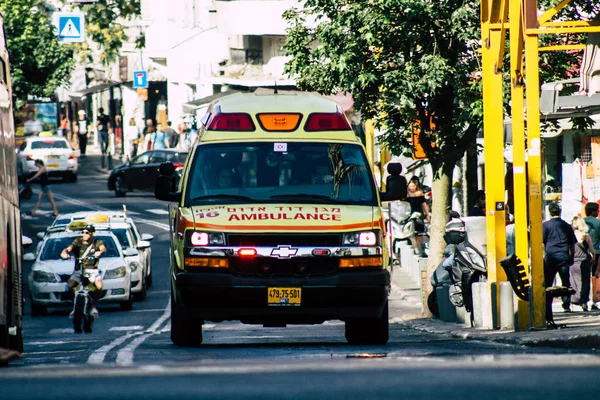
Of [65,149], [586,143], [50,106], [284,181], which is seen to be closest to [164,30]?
[50,106]

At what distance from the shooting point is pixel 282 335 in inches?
791

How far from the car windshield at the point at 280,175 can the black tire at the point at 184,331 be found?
1306 mm

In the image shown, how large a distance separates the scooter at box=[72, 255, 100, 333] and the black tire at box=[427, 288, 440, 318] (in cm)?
501

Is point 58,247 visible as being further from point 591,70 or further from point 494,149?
point 591,70

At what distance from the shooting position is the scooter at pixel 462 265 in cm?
2072

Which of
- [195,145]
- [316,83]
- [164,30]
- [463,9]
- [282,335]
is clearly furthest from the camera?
[164,30]

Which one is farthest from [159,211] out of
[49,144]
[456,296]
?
[456,296]

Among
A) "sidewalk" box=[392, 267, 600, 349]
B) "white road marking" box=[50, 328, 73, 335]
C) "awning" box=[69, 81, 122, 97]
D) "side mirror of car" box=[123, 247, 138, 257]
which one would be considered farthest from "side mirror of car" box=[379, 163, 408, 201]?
"awning" box=[69, 81, 122, 97]

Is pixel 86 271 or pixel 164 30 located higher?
pixel 164 30

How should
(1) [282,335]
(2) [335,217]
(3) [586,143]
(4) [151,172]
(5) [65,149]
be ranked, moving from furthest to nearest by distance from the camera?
(5) [65,149], (4) [151,172], (3) [586,143], (1) [282,335], (2) [335,217]

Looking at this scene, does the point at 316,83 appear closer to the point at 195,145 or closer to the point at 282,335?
the point at 282,335

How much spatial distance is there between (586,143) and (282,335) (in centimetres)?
865

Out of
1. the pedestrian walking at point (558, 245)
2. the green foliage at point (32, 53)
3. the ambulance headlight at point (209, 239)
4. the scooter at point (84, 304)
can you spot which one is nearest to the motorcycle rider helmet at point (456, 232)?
the pedestrian walking at point (558, 245)

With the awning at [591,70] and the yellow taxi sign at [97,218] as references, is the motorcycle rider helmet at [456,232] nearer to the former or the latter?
the awning at [591,70]
